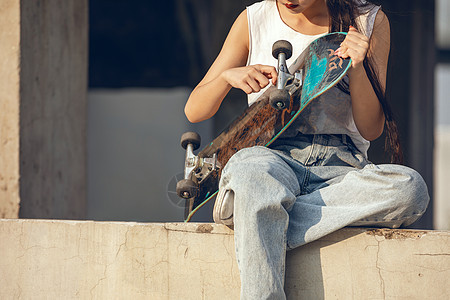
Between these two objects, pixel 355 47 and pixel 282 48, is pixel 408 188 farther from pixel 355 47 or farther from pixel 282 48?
pixel 282 48

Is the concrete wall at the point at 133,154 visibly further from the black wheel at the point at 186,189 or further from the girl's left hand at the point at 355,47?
the girl's left hand at the point at 355,47

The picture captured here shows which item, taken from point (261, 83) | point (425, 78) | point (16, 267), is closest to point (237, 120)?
point (261, 83)

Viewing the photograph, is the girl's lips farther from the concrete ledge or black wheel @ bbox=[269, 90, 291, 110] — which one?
the concrete ledge

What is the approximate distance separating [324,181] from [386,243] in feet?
1.10

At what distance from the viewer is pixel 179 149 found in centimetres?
834

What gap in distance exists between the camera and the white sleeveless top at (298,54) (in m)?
2.38

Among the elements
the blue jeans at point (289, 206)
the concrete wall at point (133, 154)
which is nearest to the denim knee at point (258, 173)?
the blue jeans at point (289, 206)

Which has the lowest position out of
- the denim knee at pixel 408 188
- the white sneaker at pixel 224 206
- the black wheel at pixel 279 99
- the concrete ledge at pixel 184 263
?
the concrete ledge at pixel 184 263

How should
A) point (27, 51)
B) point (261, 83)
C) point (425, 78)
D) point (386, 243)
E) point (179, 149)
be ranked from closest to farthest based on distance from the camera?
point (386, 243)
point (261, 83)
point (27, 51)
point (425, 78)
point (179, 149)

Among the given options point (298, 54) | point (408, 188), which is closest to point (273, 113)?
point (298, 54)

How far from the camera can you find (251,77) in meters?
2.23

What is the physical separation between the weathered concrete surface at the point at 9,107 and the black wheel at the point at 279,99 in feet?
5.16

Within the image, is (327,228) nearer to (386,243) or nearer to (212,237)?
(386,243)

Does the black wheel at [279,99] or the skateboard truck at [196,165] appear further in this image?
the skateboard truck at [196,165]
